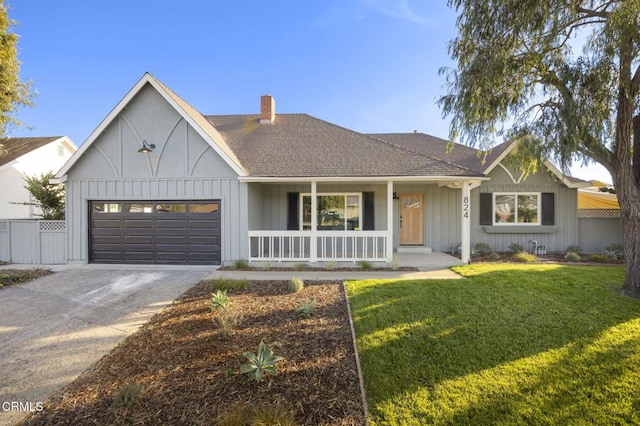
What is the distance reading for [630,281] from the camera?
19.7 ft

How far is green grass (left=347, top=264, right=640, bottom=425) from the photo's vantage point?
280 centimetres

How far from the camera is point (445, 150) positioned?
39.5 feet

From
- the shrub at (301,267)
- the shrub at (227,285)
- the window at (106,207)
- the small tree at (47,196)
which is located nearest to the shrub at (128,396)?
the shrub at (227,285)

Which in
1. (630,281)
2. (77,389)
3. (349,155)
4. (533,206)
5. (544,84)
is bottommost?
(77,389)

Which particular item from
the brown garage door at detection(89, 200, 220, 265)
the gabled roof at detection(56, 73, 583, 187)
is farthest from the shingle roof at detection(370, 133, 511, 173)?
the brown garage door at detection(89, 200, 220, 265)

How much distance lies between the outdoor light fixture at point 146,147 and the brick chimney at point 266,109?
522cm

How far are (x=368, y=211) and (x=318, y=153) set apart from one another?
304cm

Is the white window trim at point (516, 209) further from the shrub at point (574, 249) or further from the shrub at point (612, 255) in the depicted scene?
the shrub at point (612, 255)

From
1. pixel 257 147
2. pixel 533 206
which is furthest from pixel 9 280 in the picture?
pixel 533 206

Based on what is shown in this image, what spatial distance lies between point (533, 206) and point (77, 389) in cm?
1441

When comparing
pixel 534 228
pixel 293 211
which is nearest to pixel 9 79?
pixel 293 211

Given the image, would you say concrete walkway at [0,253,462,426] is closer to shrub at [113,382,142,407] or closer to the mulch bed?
the mulch bed

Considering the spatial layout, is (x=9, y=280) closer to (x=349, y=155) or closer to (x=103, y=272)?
(x=103, y=272)

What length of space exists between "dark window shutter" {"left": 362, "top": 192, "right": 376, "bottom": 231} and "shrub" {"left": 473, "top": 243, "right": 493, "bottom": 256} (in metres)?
4.13
